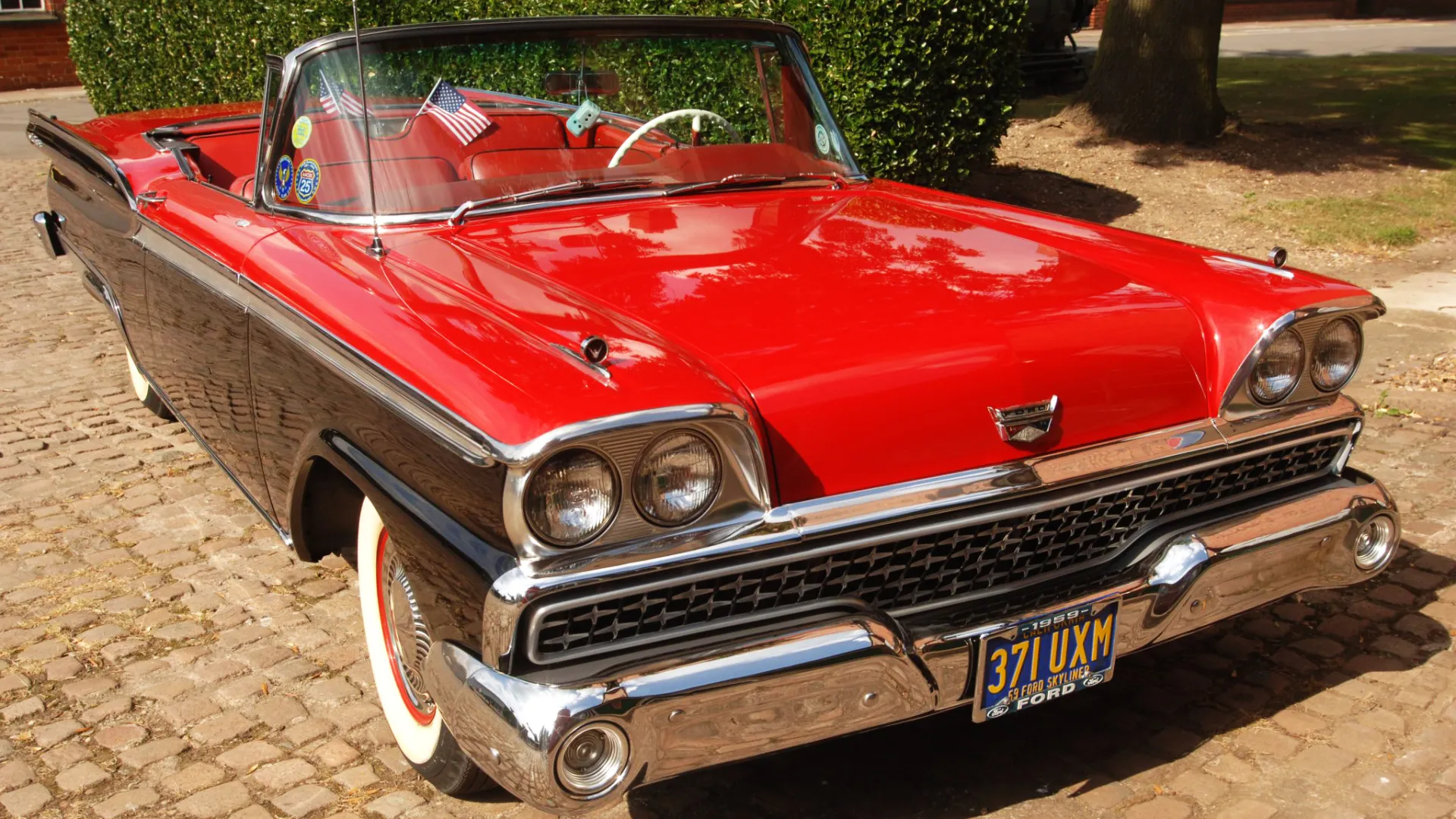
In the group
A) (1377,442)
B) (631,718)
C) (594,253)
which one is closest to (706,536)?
(631,718)

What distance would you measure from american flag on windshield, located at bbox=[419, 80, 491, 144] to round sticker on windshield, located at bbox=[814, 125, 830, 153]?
103 centimetres

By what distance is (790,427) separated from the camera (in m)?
2.42

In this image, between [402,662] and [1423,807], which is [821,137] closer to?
[402,662]

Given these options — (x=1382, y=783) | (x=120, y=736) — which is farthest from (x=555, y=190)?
(x=1382, y=783)

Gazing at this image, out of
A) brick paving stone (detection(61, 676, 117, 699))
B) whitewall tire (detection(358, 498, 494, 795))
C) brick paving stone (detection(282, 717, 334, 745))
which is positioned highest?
whitewall tire (detection(358, 498, 494, 795))

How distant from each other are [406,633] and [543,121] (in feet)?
5.00

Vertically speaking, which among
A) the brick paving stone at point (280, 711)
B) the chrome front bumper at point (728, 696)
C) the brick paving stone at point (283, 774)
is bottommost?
the brick paving stone at point (280, 711)

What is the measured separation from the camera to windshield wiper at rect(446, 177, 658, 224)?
3351 millimetres

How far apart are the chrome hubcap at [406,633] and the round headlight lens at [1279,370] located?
1.90 metres

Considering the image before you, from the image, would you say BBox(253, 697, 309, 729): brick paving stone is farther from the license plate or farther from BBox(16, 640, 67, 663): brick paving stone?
the license plate

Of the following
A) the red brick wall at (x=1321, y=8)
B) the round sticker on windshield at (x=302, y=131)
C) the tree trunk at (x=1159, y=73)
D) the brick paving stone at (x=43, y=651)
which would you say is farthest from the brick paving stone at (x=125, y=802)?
the red brick wall at (x=1321, y=8)

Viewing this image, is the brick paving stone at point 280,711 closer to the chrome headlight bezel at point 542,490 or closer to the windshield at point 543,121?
the windshield at point 543,121

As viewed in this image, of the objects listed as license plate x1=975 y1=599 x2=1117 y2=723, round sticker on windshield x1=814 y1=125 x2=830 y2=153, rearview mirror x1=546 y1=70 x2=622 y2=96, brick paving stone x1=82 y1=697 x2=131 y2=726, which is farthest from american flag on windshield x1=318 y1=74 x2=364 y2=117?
license plate x1=975 y1=599 x2=1117 y2=723

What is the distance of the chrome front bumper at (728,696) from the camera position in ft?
7.28
